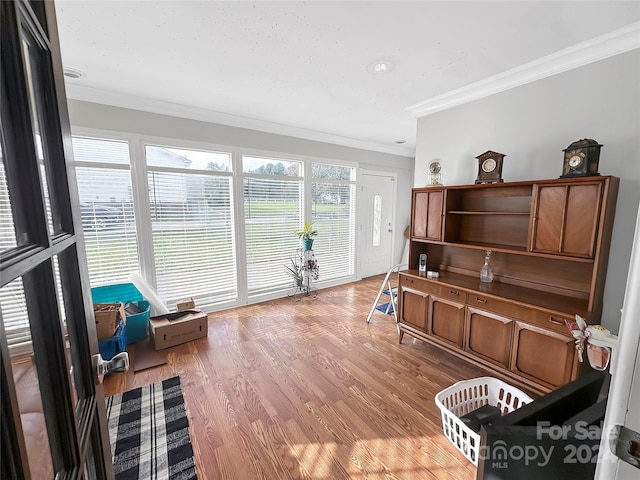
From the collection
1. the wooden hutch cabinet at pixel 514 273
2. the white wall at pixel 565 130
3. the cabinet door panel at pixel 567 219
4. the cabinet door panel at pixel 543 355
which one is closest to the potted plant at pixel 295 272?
the wooden hutch cabinet at pixel 514 273

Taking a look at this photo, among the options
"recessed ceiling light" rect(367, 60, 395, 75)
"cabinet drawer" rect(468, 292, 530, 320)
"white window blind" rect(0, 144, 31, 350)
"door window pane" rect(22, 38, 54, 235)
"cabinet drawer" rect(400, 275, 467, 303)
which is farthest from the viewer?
"cabinet drawer" rect(400, 275, 467, 303)

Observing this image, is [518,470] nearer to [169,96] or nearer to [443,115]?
[443,115]

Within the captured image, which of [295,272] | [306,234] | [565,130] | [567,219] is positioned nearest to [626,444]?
[567,219]

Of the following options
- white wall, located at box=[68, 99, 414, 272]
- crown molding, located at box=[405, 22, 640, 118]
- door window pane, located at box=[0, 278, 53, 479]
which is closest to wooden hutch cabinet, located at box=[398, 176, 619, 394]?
A: crown molding, located at box=[405, 22, 640, 118]

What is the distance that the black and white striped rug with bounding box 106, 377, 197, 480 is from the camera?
1.55 m

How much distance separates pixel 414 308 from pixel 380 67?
2.25m

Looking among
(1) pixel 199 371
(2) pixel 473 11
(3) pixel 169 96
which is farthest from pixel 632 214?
(3) pixel 169 96

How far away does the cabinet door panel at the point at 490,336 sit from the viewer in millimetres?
2176

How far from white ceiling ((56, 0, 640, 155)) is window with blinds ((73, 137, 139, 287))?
541mm

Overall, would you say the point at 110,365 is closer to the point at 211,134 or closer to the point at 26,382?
the point at 26,382

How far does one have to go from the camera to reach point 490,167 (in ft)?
8.07

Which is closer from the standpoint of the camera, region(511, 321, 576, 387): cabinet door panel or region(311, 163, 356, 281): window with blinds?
region(511, 321, 576, 387): cabinet door panel

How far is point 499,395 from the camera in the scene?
6.63ft

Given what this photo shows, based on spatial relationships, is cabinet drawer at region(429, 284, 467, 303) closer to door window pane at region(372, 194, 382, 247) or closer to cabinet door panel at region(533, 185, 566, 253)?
cabinet door panel at region(533, 185, 566, 253)
